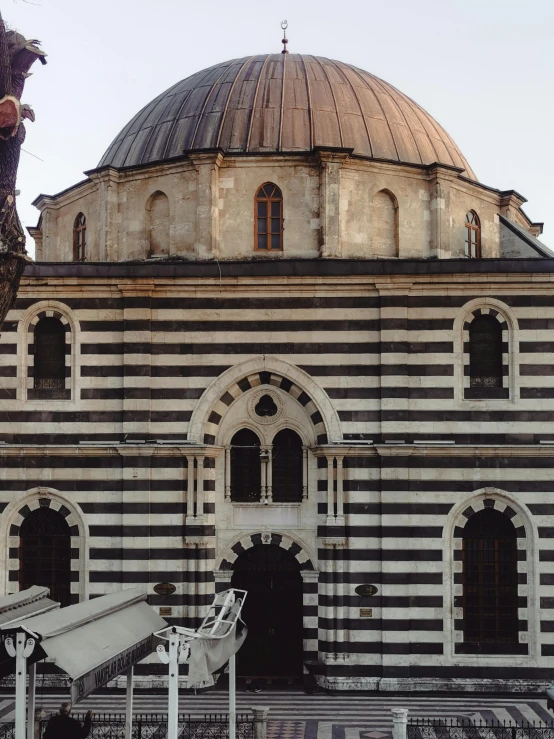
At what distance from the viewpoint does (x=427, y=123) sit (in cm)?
3181

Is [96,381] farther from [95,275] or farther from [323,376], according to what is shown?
[323,376]

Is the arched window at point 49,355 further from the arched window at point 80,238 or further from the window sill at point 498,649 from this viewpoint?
the window sill at point 498,649

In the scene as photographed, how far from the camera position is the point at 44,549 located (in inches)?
1059

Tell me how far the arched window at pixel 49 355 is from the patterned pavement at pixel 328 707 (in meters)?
7.29

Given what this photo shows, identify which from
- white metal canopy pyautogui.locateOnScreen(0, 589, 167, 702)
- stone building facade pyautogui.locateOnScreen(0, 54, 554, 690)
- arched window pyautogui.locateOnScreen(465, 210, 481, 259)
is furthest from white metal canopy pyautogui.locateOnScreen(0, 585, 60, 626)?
arched window pyautogui.locateOnScreen(465, 210, 481, 259)

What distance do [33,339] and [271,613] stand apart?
28.9 feet

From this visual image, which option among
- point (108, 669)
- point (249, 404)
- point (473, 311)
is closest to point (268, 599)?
point (249, 404)

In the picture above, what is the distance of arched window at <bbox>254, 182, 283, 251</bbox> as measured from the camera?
28344 mm

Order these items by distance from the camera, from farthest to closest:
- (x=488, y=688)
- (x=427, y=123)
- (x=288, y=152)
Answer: (x=427, y=123), (x=288, y=152), (x=488, y=688)

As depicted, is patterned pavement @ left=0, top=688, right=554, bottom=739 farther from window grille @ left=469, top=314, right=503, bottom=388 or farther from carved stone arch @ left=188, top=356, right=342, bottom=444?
window grille @ left=469, top=314, right=503, bottom=388

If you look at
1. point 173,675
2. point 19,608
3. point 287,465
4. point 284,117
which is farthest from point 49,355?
point 173,675

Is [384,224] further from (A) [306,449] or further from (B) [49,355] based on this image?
(B) [49,355]

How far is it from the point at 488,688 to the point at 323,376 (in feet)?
26.9

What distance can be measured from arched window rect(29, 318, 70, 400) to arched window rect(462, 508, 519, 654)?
413 inches
